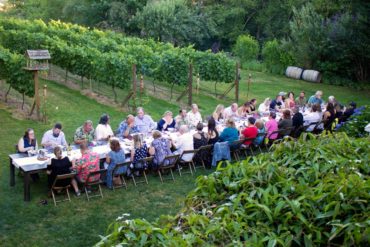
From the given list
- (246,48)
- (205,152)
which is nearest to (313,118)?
(205,152)

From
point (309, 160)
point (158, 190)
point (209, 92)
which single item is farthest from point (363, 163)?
point (209, 92)

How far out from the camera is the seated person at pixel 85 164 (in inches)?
353

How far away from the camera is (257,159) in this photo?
4.87m

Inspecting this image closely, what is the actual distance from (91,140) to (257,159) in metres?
6.42

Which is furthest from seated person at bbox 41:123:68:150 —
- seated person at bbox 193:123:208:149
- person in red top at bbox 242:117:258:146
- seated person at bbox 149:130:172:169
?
person in red top at bbox 242:117:258:146

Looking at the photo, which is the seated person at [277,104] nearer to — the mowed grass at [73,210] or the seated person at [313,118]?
the seated person at [313,118]

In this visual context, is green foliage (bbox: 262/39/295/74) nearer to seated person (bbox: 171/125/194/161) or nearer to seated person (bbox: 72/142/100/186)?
seated person (bbox: 171/125/194/161)

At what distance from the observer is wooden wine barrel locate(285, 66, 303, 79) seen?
85.3 ft

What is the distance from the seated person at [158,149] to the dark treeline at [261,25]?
15194 millimetres

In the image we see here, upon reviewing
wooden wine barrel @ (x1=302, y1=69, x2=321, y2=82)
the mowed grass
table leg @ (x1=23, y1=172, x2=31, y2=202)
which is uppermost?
wooden wine barrel @ (x1=302, y1=69, x2=321, y2=82)

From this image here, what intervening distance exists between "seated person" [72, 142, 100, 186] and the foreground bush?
4.86m

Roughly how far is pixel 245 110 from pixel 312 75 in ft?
40.9

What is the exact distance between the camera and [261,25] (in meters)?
36.4

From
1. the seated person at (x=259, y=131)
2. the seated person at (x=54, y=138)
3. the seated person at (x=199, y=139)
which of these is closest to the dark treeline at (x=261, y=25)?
the seated person at (x=259, y=131)
